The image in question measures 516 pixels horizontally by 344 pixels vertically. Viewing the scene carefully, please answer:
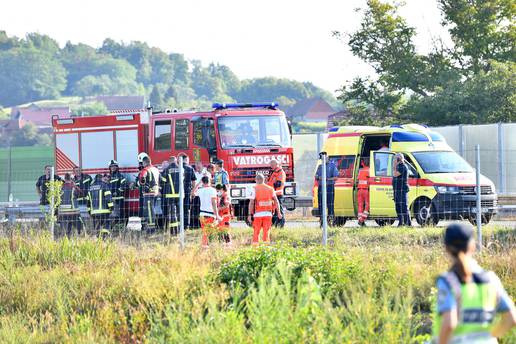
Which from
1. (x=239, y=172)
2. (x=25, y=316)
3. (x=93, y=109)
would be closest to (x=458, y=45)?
(x=239, y=172)

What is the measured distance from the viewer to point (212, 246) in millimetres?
15734

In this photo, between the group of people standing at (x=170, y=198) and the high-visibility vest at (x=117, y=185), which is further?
the high-visibility vest at (x=117, y=185)

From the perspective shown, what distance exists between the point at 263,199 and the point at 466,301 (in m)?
10.8

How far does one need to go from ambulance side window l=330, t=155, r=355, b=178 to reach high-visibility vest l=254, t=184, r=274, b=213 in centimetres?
477

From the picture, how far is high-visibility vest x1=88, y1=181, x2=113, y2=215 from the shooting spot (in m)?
21.8

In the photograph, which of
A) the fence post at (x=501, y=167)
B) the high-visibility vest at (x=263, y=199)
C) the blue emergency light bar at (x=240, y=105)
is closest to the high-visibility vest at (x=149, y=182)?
the blue emergency light bar at (x=240, y=105)

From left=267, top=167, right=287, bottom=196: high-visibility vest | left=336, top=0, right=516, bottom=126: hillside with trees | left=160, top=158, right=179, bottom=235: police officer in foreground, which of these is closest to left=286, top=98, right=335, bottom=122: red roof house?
left=336, top=0, right=516, bottom=126: hillside with trees

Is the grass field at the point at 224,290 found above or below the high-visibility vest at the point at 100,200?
below

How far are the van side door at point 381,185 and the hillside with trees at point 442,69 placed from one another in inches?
630

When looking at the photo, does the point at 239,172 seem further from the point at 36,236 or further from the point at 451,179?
the point at 36,236

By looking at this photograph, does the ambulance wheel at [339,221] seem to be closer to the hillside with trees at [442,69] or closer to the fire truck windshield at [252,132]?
the fire truck windshield at [252,132]

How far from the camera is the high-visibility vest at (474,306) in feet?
21.4

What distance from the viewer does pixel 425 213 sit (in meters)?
20.3

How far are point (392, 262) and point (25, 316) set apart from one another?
4.52m
